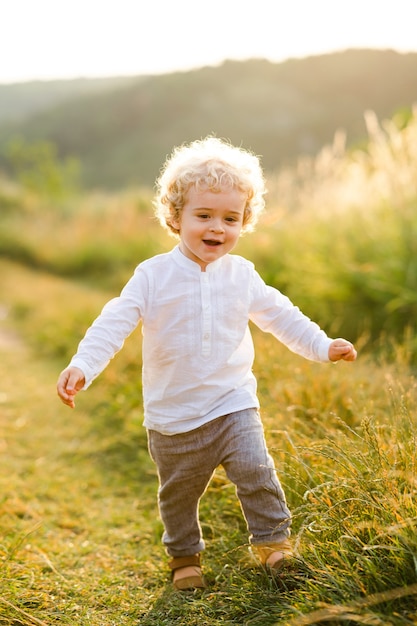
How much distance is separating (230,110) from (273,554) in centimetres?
7409

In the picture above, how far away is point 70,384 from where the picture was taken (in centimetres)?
230

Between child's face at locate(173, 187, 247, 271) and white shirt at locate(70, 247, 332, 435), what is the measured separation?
7cm

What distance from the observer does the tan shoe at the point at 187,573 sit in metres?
2.71

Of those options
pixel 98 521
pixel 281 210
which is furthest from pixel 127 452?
pixel 281 210

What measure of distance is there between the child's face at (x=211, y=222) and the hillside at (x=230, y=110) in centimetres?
6037

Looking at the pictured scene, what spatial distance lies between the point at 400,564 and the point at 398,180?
17.6ft

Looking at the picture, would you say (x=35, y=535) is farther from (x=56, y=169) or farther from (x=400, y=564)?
(x=56, y=169)

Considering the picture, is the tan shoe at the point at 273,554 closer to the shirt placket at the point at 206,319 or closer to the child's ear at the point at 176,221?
the shirt placket at the point at 206,319

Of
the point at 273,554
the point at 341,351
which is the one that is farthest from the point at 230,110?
the point at 273,554

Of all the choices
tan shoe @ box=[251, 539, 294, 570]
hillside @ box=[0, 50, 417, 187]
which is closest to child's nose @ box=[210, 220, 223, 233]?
tan shoe @ box=[251, 539, 294, 570]

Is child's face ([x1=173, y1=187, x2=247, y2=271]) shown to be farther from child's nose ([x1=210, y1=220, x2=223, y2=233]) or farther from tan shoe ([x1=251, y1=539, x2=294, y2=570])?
tan shoe ([x1=251, y1=539, x2=294, y2=570])

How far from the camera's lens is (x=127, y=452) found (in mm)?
4516

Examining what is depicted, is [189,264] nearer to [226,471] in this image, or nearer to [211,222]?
[211,222]

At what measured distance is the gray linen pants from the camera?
257cm
